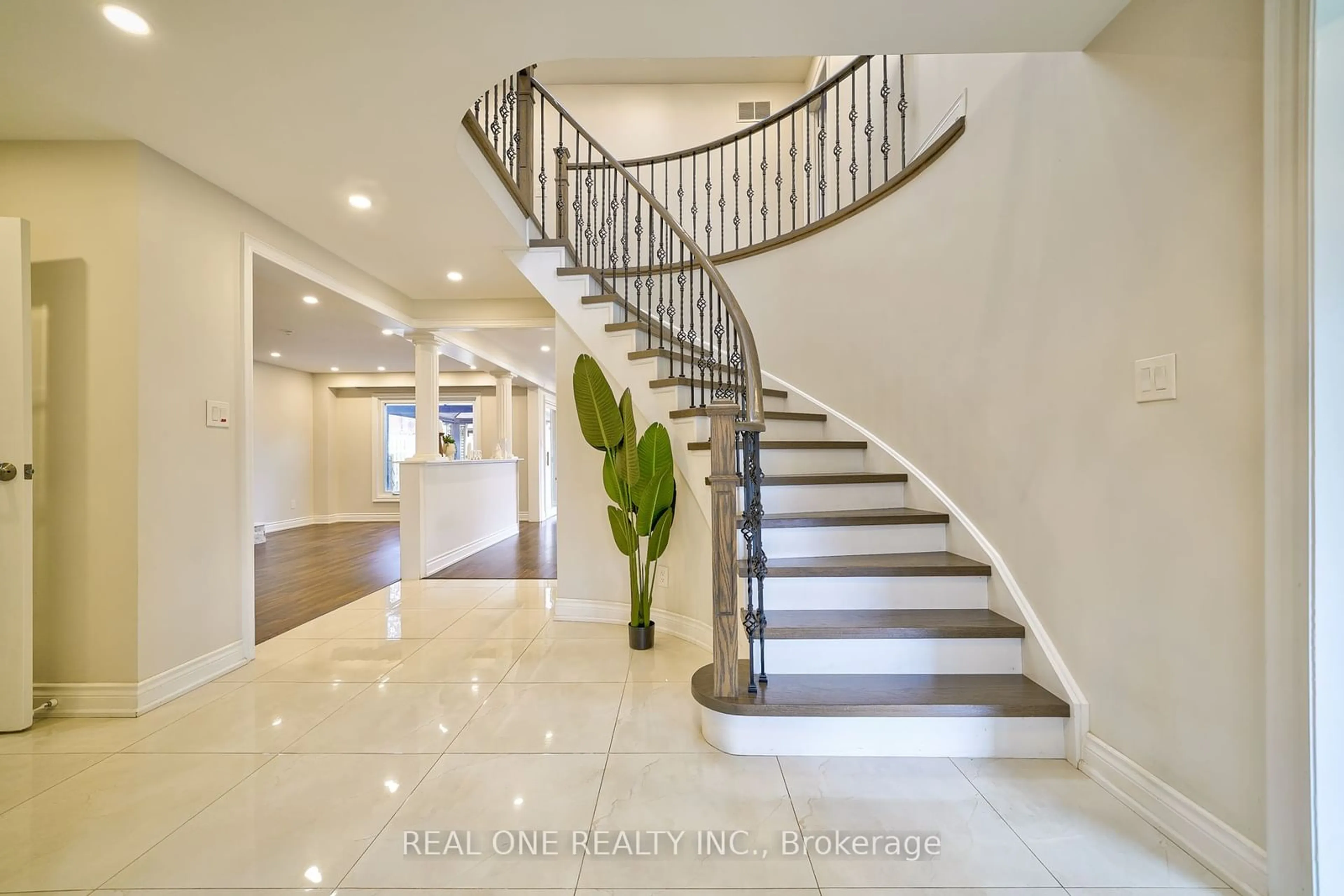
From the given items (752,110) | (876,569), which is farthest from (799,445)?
(752,110)

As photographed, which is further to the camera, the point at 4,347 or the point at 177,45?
the point at 4,347

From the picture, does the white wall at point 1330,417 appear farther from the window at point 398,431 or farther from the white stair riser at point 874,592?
the window at point 398,431

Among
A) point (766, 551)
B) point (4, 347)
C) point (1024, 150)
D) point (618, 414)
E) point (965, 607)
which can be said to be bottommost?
point (965, 607)

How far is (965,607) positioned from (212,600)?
350cm

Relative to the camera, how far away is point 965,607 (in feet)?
7.41

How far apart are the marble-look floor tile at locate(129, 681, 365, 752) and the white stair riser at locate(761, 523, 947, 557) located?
2057 mm

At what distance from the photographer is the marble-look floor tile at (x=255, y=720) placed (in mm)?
2037

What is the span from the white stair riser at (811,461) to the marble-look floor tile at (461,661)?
5.65 ft

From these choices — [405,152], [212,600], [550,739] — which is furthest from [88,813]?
[405,152]

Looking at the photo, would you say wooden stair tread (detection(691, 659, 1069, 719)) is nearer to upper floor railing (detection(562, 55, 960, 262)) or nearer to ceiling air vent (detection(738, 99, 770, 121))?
upper floor railing (detection(562, 55, 960, 262))

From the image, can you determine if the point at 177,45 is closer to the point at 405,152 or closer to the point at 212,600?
the point at 405,152

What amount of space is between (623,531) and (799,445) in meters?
1.11

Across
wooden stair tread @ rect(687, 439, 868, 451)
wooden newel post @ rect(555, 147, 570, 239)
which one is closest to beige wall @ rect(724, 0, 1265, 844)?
wooden stair tread @ rect(687, 439, 868, 451)

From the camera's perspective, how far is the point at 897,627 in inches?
81.3
